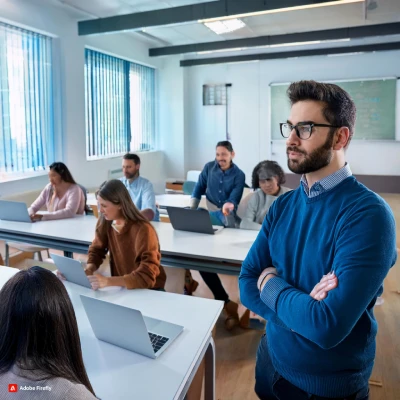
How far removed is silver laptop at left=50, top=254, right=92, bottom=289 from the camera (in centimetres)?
191

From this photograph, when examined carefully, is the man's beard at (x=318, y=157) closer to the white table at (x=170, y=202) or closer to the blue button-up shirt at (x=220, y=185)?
the blue button-up shirt at (x=220, y=185)

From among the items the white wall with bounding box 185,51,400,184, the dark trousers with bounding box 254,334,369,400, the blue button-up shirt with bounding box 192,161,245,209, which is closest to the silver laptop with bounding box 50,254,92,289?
the dark trousers with bounding box 254,334,369,400

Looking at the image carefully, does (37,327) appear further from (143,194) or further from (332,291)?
(143,194)

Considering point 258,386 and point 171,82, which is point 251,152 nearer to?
point 171,82

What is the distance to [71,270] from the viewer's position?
6.48 feet

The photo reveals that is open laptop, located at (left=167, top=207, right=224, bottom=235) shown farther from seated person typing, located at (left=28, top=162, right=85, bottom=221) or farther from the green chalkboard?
the green chalkboard

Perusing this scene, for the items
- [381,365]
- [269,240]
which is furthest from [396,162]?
[269,240]

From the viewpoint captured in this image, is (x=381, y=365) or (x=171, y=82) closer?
(x=381, y=365)

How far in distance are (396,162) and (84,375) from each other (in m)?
8.09

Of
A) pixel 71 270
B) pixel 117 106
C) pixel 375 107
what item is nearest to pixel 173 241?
pixel 71 270

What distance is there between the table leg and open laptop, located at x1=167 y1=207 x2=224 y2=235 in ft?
5.05

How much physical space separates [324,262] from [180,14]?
438 centimetres

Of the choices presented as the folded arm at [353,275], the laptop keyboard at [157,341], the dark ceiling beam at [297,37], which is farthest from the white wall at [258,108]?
the folded arm at [353,275]

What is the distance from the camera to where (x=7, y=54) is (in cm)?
469
